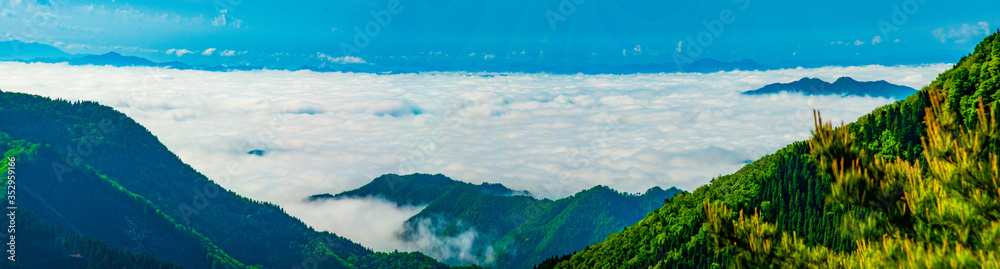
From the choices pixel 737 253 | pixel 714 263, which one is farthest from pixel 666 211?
pixel 737 253

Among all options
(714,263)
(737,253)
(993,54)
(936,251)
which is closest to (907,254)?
(936,251)

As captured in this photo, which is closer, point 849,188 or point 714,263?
point 849,188

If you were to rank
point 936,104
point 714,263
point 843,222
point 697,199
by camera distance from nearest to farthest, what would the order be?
1. point 936,104
2. point 843,222
3. point 714,263
4. point 697,199

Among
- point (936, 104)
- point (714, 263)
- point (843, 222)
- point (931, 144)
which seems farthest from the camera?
point (714, 263)

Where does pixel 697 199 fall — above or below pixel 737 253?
below

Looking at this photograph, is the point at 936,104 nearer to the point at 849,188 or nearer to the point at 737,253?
the point at 849,188

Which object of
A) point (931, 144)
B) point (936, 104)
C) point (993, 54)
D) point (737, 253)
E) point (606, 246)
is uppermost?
point (993, 54)

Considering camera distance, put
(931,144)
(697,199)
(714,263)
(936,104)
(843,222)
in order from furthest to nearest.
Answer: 1. (697,199)
2. (714,263)
3. (843,222)
4. (931,144)
5. (936,104)

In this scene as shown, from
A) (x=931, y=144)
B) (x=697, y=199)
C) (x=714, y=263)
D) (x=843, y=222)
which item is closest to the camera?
(x=931, y=144)

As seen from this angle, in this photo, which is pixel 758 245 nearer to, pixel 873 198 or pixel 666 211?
pixel 873 198
